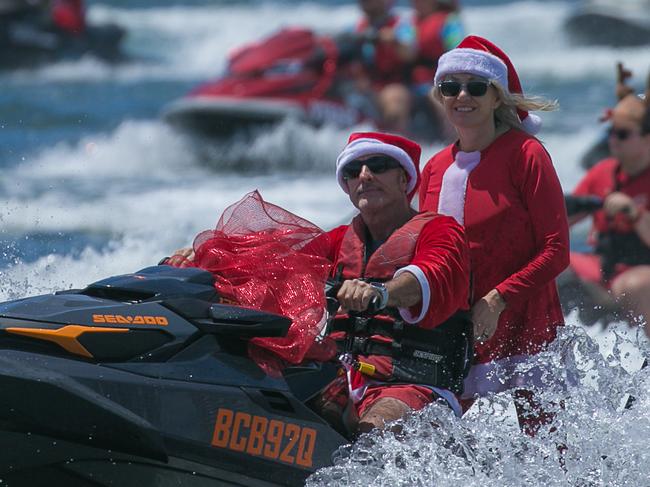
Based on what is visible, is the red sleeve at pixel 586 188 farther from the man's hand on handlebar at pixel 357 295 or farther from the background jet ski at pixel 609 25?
the background jet ski at pixel 609 25

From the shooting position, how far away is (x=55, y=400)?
9.72 ft

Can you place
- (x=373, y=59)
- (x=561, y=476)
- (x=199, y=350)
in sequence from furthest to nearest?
(x=373, y=59), (x=561, y=476), (x=199, y=350)

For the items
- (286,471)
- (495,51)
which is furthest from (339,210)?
(286,471)

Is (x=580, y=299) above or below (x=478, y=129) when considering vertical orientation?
below

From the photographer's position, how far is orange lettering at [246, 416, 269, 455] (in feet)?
10.8

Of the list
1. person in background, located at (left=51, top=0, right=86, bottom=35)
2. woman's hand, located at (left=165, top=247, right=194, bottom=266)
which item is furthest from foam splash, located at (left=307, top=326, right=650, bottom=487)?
person in background, located at (left=51, top=0, right=86, bottom=35)

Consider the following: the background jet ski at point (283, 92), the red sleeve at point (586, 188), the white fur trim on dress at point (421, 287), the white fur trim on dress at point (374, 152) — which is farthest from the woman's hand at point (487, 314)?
the background jet ski at point (283, 92)

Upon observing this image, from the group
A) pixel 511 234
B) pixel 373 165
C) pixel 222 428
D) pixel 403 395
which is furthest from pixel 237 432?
pixel 511 234

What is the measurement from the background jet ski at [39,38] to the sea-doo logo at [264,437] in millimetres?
15971

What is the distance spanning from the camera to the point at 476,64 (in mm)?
4094

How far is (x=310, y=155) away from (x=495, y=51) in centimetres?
931

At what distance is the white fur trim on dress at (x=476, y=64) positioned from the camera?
409cm

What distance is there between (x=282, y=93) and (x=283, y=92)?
16 mm

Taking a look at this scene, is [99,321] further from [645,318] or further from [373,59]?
[373,59]
